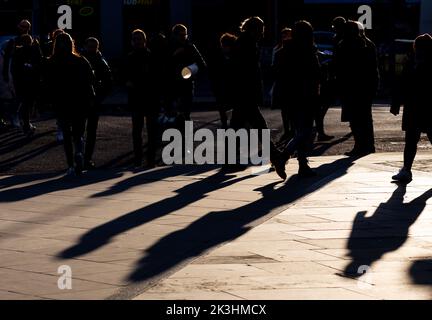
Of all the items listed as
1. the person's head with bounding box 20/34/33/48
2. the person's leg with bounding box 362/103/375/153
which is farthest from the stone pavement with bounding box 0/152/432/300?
the person's head with bounding box 20/34/33/48

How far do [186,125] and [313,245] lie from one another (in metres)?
8.09

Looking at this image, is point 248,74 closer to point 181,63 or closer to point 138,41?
point 138,41

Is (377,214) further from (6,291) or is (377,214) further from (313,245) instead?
(6,291)

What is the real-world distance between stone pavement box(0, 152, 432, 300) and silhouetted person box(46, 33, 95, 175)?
1.36ft

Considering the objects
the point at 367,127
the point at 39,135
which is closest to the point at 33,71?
the point at 39,135

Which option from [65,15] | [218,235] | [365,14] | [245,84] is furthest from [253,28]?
[365,14]

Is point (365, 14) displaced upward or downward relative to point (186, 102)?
downward

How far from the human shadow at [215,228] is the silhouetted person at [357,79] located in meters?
2.29

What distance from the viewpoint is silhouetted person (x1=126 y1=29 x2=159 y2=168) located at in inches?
592

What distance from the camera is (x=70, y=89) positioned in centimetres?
1406

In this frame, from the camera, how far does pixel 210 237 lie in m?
9.86

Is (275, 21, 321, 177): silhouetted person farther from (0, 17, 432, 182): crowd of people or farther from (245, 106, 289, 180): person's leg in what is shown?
(245, 106, 289, 180): person's leg

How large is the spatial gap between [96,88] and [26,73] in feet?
14.6

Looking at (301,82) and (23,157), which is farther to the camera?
(23,157)
